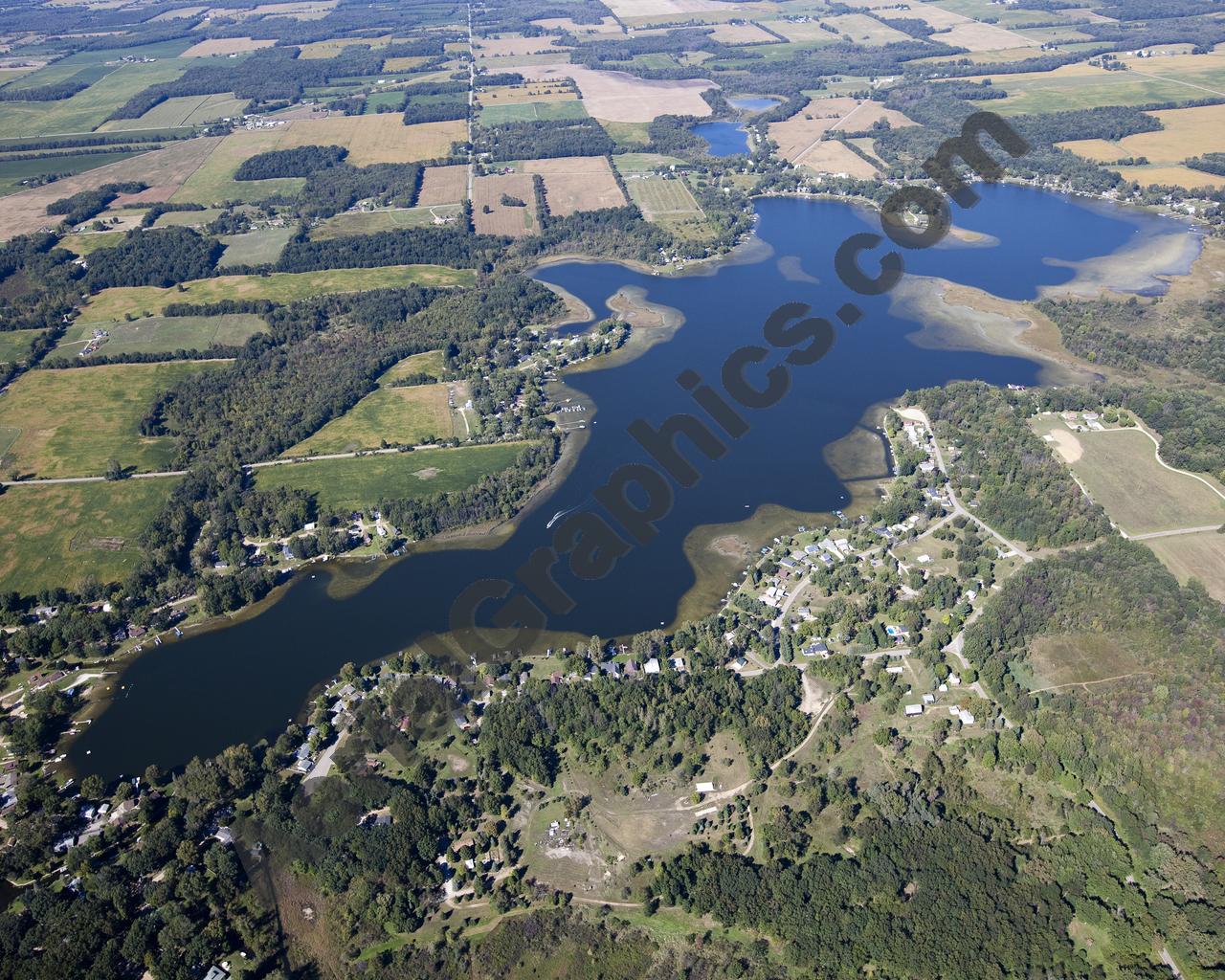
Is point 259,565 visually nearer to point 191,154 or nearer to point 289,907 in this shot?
point 289,907

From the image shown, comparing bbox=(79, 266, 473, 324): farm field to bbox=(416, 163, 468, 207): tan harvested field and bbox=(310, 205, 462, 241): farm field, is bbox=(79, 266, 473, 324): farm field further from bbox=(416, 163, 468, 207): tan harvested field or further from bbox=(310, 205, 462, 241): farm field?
bbox=(416, 163, 468, 207): tan harvested field

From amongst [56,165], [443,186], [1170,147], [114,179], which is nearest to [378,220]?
[443,186]

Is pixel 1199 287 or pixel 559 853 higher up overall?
pixel 1199 287

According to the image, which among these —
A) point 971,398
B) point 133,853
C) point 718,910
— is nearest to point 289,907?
point 133,853

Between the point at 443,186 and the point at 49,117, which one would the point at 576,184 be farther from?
the point at 49,117

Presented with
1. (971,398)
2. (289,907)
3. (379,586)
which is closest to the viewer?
(289,907)

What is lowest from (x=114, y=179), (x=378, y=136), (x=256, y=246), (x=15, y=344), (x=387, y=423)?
(x=387, y=423)
